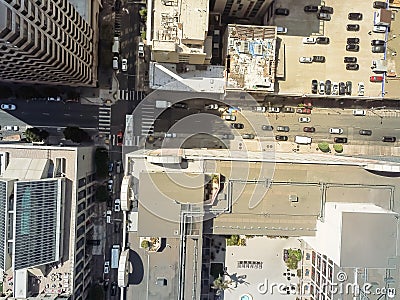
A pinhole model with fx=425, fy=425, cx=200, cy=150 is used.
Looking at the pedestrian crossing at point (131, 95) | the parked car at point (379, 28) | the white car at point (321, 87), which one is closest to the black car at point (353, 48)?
the parked car at point (379, 28)

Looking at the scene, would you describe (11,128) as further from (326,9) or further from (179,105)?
(326,9)

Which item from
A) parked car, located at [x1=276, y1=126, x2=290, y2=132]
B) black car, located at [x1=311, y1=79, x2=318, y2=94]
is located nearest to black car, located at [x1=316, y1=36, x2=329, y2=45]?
black car, located at [x1=311, y1=79, x2=318, y2=94]

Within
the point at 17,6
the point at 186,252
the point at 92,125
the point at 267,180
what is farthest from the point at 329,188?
the point at 17,6

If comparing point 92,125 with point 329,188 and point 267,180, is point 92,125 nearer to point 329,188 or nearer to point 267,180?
point 267,180

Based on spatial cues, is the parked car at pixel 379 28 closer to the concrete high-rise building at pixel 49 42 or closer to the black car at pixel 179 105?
the black car at pixel 179 105

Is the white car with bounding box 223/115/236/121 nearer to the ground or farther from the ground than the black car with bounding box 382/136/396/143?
farther from the ground

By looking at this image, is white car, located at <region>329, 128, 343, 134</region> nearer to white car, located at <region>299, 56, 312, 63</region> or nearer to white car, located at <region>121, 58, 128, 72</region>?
white car, located at <region>299, 56, 312, 63</region>
